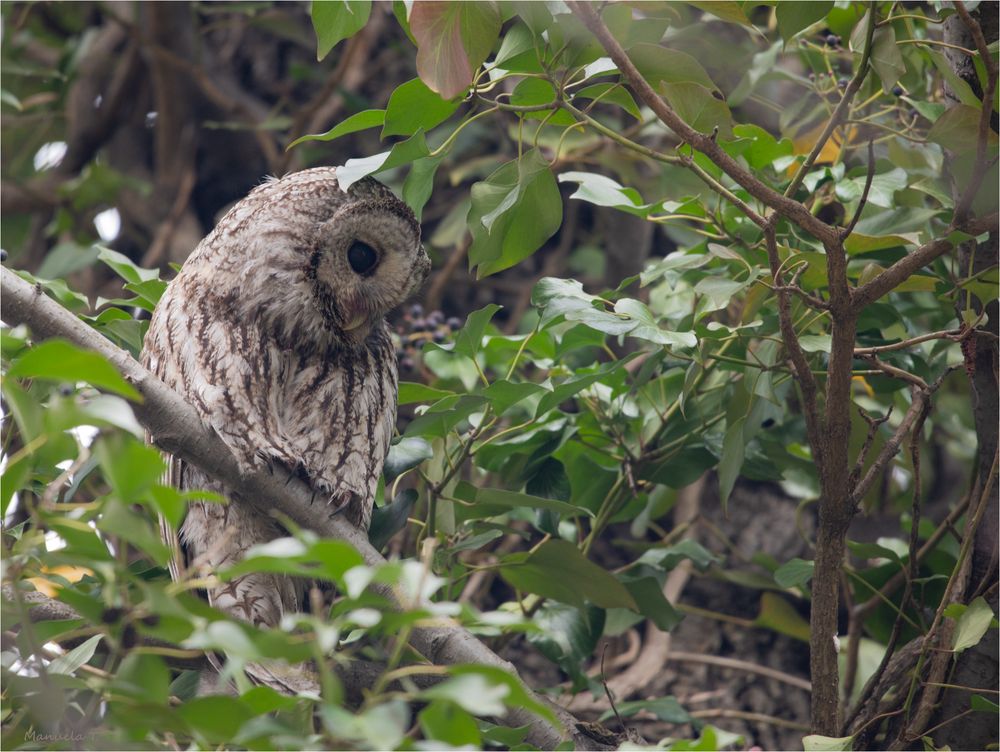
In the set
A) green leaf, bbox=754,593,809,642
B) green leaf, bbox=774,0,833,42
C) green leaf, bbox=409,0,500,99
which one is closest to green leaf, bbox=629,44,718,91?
green leaf, bbox=774,0,833,42

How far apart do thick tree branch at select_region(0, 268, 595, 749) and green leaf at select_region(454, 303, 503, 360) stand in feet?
1.03

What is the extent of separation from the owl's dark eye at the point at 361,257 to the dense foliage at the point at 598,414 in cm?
19

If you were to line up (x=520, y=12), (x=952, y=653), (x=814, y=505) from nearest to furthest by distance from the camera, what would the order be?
(x=520, y=12)
(x=952, y=653)
(x=814, y=505)

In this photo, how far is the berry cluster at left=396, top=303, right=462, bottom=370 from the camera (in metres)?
2.02

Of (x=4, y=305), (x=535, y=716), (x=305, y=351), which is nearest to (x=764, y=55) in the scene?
(x=305, y=351)

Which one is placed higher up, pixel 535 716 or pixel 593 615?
pixel 535 716

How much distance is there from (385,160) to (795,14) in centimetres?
56

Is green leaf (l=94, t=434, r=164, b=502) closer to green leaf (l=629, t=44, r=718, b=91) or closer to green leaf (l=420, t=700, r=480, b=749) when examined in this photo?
green leaf (l=420, t=700, r=480, b=749)

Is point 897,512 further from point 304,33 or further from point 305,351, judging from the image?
point 304,33

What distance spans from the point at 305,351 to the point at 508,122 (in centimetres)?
117

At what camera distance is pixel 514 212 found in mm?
1337

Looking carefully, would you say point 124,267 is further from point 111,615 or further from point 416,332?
point 111,615

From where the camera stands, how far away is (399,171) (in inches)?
105

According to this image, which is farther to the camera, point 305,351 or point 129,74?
point 129,74
